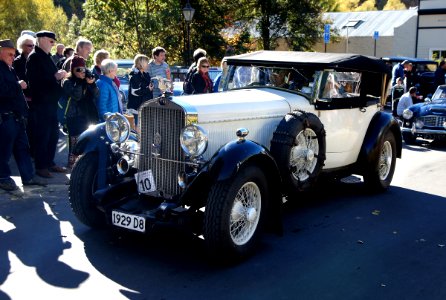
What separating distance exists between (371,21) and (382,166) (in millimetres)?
36728

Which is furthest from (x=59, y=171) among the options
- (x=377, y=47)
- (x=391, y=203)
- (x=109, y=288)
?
(x=377, y=47)

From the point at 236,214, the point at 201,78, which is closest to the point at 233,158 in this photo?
the point at 236,214

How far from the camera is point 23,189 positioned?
7074 mm

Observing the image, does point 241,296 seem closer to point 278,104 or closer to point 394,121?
point 278,104

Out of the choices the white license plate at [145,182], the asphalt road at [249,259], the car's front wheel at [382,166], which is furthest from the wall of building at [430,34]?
the white license plate at [145,182]

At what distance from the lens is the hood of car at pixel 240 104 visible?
4.97m

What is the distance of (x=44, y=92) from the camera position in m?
7.45

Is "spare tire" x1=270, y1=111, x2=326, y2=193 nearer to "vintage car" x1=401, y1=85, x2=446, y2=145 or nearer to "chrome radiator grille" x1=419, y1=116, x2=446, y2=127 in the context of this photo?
"vintage car" x1=401, y1=85, x2=446, y2=145

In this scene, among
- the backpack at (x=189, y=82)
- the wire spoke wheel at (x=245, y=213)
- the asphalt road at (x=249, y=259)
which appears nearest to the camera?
the asphalt road at (x=249, y=259)

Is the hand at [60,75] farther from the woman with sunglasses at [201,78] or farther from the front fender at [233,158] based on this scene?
the front fender at [233,158]

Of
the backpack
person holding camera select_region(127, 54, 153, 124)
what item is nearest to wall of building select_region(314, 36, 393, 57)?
the backpack

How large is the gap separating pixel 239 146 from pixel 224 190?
0.46m

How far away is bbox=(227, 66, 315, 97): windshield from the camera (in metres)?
6.18

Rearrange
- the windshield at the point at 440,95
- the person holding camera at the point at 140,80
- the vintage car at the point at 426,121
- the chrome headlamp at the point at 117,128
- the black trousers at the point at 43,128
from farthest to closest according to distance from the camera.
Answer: the windshield at the point at 440,95 < the vintage car at the point at 426,121 < the person holding camera at the point at 140,80 < the black trousers at the point at 43,128 < the chrome headlamp at the point at 117,128
